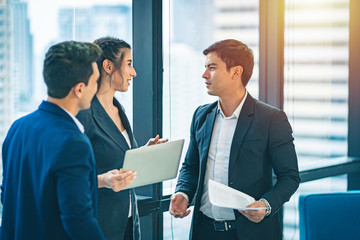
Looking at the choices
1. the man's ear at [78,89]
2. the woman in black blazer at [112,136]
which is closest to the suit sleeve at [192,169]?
the woman in black blazer at [112,136]

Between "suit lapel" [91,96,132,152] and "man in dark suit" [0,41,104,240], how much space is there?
1.60 ft

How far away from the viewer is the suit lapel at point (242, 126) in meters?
2.18

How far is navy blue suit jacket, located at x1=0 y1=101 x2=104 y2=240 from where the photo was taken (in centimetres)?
141

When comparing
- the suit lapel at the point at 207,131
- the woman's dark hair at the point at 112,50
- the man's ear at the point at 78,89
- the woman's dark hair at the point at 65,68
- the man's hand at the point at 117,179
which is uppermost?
the woman's dark hair at the point at 112,50

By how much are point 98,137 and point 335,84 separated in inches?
108

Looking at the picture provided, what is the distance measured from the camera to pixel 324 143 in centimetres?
413

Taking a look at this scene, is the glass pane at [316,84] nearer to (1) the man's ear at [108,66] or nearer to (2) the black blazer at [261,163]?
Answer: (2) the black blazer at [261,163]

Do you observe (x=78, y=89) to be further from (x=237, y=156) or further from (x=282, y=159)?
(x=282, y=159)

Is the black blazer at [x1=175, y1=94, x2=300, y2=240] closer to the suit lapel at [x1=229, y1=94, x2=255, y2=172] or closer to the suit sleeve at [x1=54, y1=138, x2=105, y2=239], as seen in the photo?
the suit lapel at [x1=229, y1=94, x2=255, y2=172]

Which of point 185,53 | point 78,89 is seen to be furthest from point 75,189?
point 185,53

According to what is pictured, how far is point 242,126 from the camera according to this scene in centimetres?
222

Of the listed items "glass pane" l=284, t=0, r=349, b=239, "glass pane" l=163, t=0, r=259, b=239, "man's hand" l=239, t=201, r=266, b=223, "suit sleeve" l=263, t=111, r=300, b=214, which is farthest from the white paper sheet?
"glass pane" l=284, t=0, r=349, b=239

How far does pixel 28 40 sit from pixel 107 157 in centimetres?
77

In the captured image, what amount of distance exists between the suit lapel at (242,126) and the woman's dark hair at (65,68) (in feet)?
2.86
